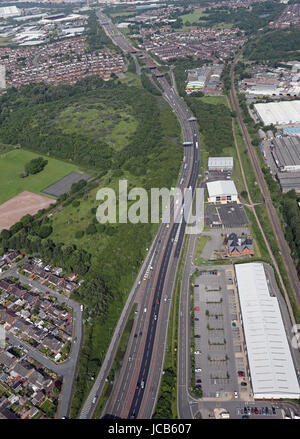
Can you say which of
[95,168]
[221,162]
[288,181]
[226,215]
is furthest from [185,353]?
[95,168]

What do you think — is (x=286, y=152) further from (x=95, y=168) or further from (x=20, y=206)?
(x=20, y=206)

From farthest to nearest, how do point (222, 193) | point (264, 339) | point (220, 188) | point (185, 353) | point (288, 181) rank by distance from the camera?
1. point (288, 181)
2. point (220, 188)
3. point (222, 193)
4. point (185, 353)
5. point (264, 339)

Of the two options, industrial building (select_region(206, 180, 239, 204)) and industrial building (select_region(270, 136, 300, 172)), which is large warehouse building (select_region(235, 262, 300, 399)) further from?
industrial building (select_region(270, 136, 300, 172))

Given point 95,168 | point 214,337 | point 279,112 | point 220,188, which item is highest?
point 279,112

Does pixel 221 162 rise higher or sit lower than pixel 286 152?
lower

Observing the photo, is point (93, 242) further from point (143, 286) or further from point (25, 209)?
point (25, 209)
